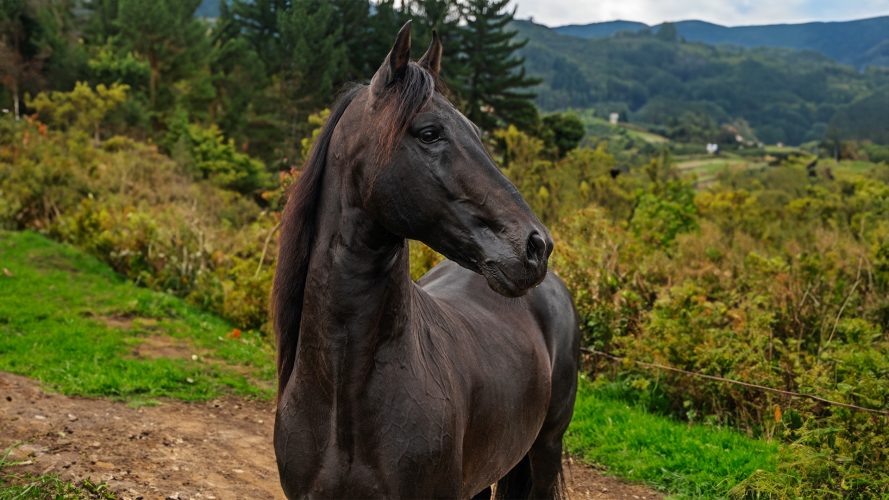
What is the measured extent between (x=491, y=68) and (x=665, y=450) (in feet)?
95.5

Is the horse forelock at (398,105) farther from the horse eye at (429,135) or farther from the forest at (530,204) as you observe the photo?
the forest at (530,204)

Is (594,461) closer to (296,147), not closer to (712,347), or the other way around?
(712,347)

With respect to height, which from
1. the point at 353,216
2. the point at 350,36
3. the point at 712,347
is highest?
the point at 350,36

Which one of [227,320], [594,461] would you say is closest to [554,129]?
[227,320]

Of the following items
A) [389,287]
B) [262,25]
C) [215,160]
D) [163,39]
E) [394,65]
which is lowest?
[215,160]

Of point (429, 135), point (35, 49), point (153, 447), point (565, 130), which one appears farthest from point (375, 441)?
point (35, 49)

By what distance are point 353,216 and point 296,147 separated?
28.5 m

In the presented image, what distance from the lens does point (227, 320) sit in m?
9.48

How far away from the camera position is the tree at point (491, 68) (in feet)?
107

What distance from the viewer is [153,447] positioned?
4.95 meters

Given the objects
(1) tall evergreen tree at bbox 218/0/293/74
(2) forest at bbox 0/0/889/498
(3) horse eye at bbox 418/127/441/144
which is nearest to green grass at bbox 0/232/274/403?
(2) forest at bbox 0/0/889/498

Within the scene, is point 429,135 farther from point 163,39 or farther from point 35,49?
point 35,49

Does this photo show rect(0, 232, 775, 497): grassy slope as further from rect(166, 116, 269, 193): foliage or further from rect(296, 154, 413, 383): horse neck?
rect(166, 116, 269, 193): foliage

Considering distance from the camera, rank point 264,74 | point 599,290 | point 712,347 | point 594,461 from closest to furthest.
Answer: point 594,461
point 712,347
point 599,290
point 264,74
